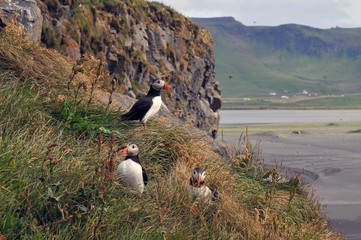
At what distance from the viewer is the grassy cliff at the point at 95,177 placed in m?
4.55

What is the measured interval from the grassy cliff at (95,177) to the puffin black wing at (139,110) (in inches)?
10.5

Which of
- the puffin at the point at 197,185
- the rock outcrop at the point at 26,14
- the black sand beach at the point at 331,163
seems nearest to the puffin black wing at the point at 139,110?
the puffin at the point at 197,185

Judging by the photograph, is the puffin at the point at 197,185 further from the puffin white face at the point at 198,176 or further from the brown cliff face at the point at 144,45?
the brown cliff face at the point at 144,45

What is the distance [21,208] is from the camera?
4461mm

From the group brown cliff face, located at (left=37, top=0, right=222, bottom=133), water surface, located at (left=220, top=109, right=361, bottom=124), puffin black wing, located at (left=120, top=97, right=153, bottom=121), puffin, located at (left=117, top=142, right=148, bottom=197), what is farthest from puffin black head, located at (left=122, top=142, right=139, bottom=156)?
water surface, located at (left=220, top=109, right=361, bottom=124)

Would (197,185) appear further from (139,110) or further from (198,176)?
(139,110)

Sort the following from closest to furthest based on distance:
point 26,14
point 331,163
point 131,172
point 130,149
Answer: point 131,172 → point 130,149 → point 26,14 → point 331,163

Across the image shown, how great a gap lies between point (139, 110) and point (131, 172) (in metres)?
2.02

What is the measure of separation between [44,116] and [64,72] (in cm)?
205

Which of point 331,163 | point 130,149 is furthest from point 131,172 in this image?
point 331,163

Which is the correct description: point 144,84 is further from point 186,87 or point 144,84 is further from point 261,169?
point 261,169

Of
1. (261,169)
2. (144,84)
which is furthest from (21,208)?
(144,84)

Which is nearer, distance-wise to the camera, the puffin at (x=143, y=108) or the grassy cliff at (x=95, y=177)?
the grassy cliff at (x=95, y=177)

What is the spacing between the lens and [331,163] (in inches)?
1176
